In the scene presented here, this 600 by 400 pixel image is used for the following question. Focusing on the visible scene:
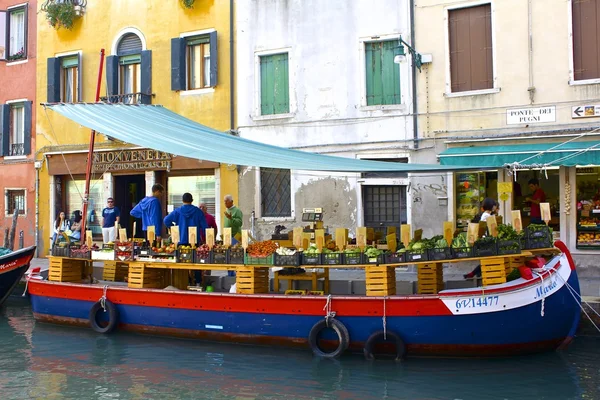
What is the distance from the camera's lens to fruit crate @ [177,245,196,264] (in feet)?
35.3

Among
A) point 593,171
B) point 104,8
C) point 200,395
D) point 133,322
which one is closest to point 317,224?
point 133,322

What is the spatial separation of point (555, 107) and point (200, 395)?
9.09 m

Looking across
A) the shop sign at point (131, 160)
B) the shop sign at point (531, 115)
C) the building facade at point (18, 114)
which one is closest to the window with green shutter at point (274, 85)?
the shop sign at point (131, 160)

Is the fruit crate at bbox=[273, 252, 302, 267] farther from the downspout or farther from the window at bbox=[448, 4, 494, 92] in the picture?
the window at bbox=[448, 4, 494, 92]

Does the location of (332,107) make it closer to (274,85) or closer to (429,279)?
(274,85)

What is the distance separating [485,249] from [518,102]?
618cm

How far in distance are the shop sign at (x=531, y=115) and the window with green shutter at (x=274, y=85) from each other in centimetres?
514

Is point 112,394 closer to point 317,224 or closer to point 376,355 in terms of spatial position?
point 376,355

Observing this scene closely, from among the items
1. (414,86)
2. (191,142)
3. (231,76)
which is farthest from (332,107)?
(191,142)

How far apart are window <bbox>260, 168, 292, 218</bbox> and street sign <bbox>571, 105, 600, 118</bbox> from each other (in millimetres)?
6408

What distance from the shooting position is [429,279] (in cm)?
1074

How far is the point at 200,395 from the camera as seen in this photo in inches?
334

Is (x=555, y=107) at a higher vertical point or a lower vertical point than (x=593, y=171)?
higher

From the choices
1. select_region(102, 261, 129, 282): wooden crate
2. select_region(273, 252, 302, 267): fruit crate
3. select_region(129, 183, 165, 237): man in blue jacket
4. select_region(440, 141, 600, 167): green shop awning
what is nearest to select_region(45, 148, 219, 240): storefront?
select_region(102, 261, 129, 282): wooden crate
